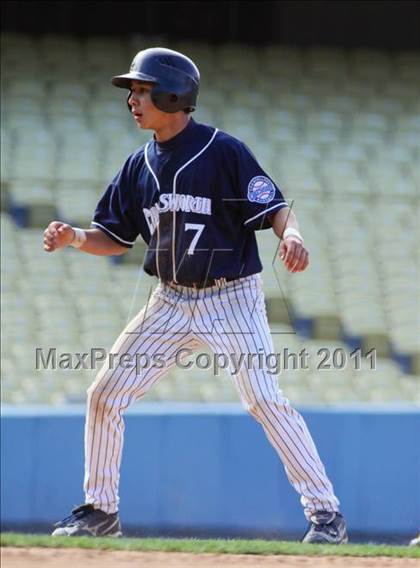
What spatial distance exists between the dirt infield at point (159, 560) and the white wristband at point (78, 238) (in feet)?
3.83

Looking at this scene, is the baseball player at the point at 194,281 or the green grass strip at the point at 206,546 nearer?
the green grass strip at the point at 206,546

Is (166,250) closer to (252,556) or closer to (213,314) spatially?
(213,314)

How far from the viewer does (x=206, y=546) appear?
4191 millimetres

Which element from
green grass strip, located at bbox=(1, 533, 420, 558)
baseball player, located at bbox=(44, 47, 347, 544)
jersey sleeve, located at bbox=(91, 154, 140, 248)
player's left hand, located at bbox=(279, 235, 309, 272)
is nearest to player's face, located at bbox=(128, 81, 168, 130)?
baseball player, located at bbox=(44, 47, 347, 544)

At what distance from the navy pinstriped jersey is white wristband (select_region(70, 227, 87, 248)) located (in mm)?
269

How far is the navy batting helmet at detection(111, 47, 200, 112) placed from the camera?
13.9 ft

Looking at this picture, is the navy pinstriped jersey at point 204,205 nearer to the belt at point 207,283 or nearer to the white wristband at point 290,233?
the belt at point 207,283

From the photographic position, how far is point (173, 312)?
4316mm

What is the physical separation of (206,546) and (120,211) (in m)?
1.34

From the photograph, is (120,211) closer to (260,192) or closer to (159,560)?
(260,192)

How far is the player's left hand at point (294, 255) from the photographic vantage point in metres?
3.96

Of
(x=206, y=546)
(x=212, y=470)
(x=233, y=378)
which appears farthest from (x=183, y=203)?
(x=212, y=470)

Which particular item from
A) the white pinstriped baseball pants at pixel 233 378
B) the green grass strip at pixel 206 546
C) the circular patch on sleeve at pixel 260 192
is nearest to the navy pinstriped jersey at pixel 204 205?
the circular patch on sleeve at pixel 260 192

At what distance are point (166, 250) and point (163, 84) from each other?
615 millimetres
